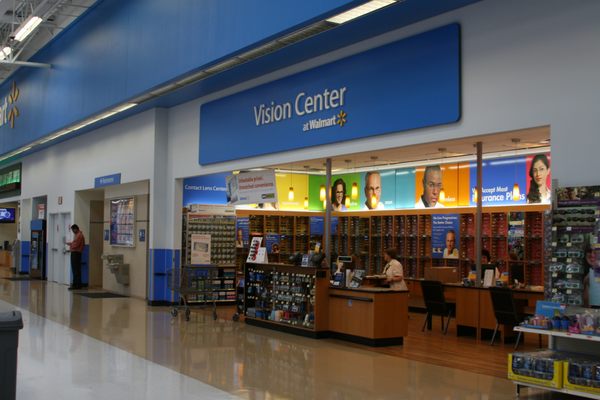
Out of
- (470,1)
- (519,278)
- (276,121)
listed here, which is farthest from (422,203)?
(470,1)

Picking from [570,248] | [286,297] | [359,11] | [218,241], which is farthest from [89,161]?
[570,248]

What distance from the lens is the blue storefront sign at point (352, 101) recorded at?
346 inches

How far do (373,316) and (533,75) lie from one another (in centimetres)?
395

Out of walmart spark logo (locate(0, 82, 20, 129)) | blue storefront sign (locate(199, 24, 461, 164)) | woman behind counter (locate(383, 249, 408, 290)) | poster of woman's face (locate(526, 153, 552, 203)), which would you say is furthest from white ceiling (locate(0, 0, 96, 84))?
poster of woman's face (locate(526, 153, 552, 203))

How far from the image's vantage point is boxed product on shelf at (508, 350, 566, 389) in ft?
21.3

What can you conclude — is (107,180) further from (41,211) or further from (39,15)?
(41,211)

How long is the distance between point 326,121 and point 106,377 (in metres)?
5.02

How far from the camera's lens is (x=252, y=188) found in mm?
13062

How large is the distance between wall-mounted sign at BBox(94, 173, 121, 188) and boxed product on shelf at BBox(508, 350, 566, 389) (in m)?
12.4

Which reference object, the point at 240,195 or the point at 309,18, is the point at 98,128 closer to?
the point at 240,195

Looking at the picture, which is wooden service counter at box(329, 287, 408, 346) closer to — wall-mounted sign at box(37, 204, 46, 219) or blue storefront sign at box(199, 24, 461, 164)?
blue storefront sign at box(199, 24, 461, 164)

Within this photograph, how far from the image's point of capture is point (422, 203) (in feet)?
54.0

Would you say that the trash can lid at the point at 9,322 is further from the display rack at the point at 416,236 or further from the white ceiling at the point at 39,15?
the white ceiling at the point at 39,15

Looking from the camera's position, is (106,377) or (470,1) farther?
(470,1)
